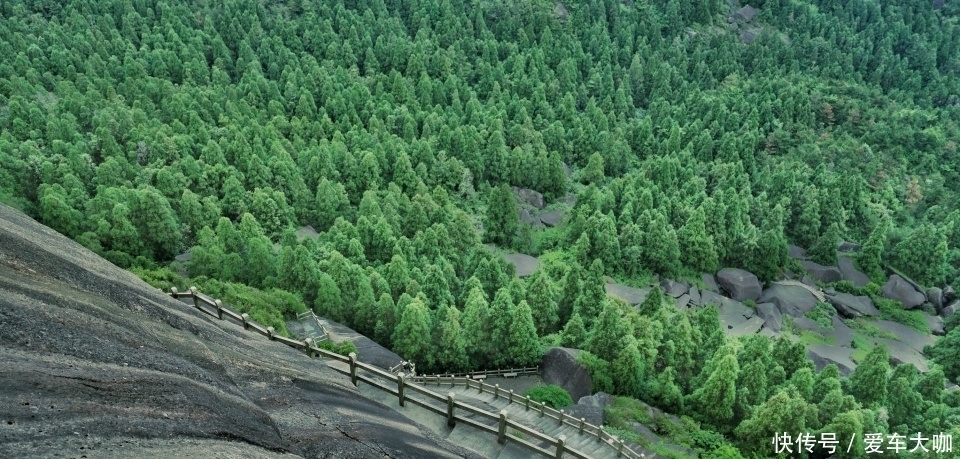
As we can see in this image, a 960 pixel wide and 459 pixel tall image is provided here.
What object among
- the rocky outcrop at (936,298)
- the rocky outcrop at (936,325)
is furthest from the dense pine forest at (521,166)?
→ the rocky outcrop at (936,298)

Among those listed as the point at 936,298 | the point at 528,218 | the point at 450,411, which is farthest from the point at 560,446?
the point at 936,298

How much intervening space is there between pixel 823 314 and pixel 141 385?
62.8 m

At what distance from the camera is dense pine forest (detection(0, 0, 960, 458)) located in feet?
144

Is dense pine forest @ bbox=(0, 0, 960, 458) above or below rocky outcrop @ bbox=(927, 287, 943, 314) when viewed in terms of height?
above

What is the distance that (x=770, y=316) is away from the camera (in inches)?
2336

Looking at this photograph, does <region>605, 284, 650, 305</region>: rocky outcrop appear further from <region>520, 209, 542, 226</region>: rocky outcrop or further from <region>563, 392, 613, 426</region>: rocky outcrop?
<region>563, 392, 613, 426</region>: rocky outcrop

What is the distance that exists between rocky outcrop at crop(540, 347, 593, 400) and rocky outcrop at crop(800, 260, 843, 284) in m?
37.0

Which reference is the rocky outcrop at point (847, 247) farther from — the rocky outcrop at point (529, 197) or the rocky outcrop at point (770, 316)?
the rocky outcrop at point (529, 197)

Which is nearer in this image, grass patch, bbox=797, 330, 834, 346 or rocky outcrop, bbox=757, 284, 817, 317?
grass patch, bbox=797, 330, 834, 346

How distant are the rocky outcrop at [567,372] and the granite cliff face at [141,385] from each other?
2661cm

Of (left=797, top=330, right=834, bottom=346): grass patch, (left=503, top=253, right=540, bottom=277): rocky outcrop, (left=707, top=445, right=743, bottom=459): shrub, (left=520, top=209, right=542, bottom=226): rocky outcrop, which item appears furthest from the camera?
(left=520, top=209, right=542, bottom=226): rocky outcrop

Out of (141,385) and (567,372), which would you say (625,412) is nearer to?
(567,372)

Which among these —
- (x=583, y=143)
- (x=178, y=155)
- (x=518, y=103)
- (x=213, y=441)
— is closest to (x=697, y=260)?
(x=583, y=143)

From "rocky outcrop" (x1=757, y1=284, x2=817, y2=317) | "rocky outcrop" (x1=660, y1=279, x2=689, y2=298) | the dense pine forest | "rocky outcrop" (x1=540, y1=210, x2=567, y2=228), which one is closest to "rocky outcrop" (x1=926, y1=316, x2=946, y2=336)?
the dense pine forest
